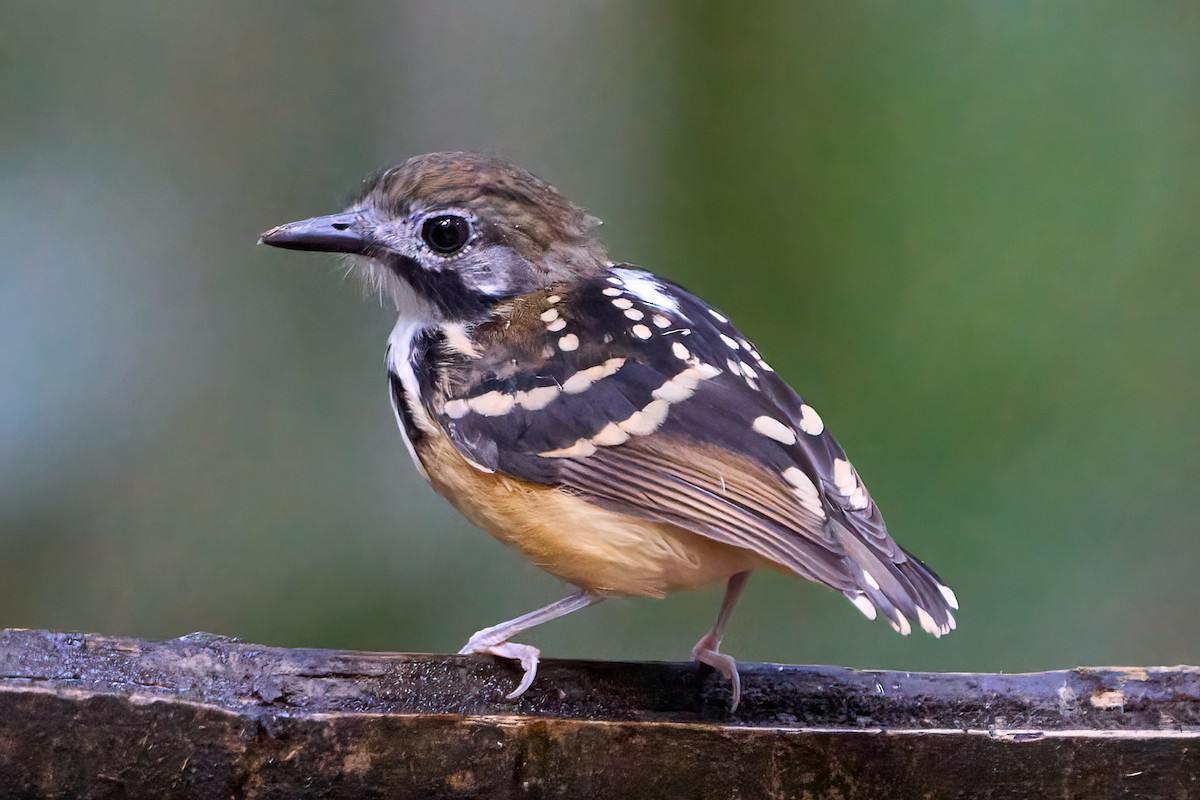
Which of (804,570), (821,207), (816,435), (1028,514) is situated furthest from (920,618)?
(821,207)

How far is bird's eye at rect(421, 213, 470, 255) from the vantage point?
135 inches

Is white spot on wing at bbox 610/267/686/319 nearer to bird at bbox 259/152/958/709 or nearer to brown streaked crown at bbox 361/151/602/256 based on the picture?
bird at bbox 259/152/958/709

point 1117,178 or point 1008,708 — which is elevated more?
point 1117,178

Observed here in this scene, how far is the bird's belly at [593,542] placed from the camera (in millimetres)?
2977

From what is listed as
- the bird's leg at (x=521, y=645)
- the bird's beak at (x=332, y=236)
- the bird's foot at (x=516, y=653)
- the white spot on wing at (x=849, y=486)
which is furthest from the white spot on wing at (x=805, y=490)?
the bird's beak at (x=332, y=236)

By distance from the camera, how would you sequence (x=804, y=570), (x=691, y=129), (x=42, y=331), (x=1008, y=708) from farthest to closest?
1. (x=691, y=129)
2. (x=42, y=331)
3. (x=1008, y=708)
4. (x=804, y=570)

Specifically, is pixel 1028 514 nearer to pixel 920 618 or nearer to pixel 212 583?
pixel 920 618

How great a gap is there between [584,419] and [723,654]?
2.10ft

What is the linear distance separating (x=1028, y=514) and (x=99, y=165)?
446 centimetres

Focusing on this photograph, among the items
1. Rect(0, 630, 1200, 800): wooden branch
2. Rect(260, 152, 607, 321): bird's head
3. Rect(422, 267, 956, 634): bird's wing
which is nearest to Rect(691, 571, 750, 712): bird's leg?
Rect(0, 630, 1200, 800): wooden branch

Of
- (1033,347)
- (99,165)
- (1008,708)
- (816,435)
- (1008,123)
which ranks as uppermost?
(1008,123)

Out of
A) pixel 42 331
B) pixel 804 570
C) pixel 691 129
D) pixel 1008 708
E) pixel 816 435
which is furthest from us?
pixel 691 129

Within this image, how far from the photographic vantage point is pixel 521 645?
3.01 m

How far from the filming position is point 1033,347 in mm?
5922
